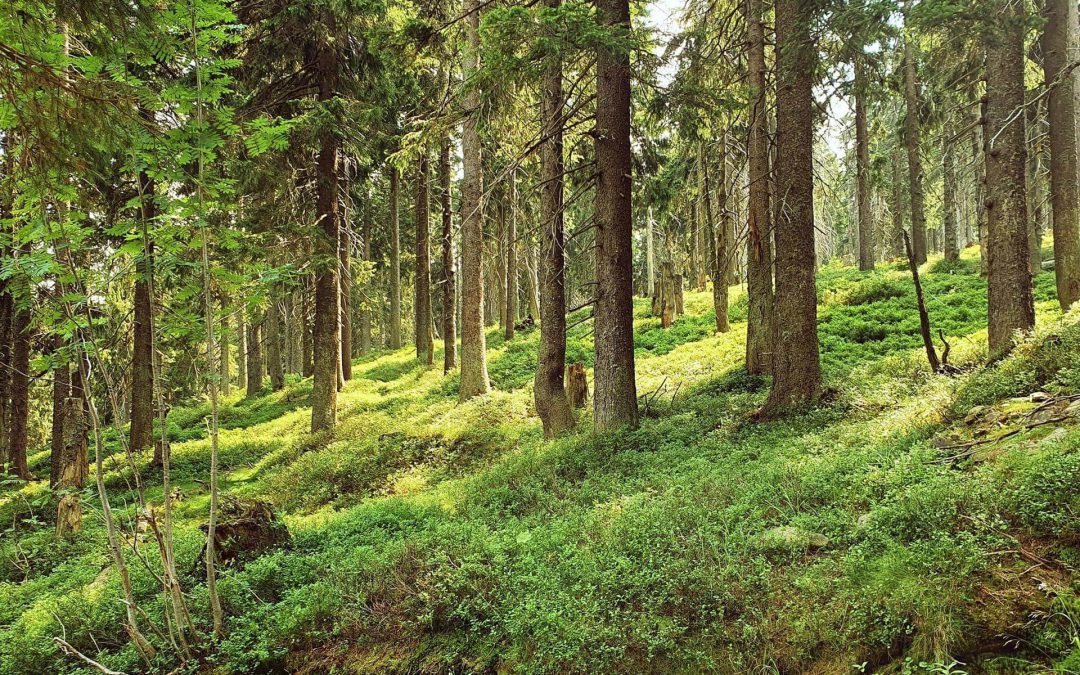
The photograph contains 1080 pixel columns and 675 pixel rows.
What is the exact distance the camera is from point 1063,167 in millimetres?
10648

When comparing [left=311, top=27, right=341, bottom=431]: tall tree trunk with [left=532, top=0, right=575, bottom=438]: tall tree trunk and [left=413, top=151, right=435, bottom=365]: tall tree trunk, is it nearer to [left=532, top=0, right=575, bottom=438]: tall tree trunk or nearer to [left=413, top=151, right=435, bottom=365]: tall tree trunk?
[left=413, top=151, right=435, bottom=365]: tall tree trunk

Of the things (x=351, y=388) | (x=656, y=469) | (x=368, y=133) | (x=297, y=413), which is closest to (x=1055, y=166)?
(x=656, y=469)

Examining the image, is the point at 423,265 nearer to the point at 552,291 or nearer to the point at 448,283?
the point at 448,283

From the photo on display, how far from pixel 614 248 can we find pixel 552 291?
1.46m

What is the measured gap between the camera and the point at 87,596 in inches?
200

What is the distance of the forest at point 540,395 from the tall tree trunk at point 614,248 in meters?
0.05

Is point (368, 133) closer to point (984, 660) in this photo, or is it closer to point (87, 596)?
point (87, 596)

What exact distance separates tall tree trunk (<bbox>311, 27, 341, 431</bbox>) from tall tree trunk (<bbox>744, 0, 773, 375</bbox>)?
9221 mm

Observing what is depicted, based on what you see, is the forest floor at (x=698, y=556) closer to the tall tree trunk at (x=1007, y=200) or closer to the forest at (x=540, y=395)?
the forest at (x=540, y=395)

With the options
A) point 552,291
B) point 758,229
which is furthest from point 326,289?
point 758,229

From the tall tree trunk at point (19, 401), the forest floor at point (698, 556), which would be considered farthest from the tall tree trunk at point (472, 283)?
the tall tree trunk at point (19, 401)

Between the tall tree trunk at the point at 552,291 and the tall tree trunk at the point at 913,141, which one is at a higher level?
the tall tree trunk at the point at 913,141

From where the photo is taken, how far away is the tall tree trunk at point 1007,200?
7730 mm

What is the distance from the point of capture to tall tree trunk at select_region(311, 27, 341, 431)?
12.9m
